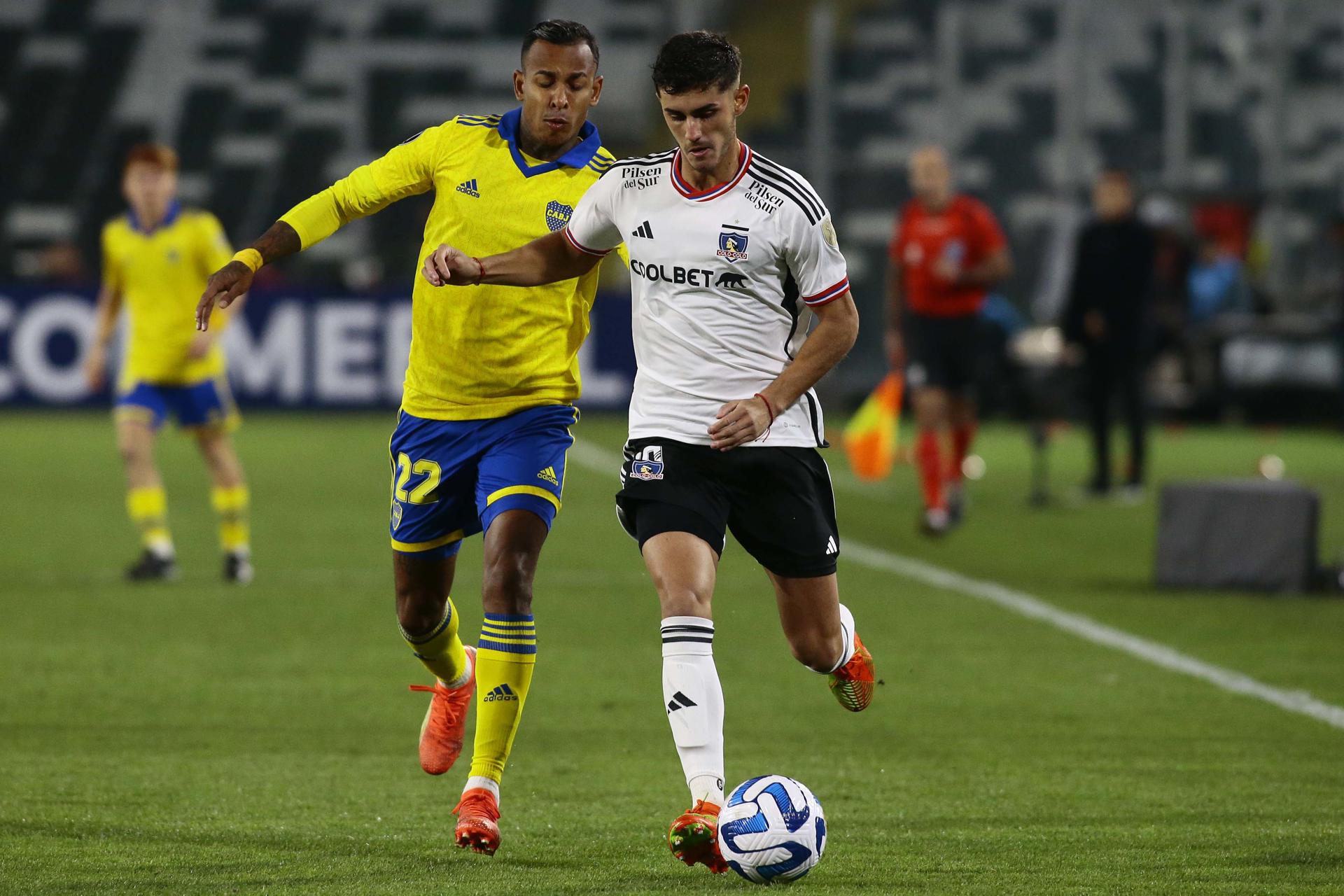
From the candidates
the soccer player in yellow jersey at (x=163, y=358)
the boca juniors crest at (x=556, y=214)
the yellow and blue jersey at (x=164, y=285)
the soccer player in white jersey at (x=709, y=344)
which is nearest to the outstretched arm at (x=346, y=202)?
the boca juniors crest at (x=556, y=214)

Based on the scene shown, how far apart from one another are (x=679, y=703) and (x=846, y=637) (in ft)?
2.81

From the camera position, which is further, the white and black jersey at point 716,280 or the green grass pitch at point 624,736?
the white and black jersey at point 716,280

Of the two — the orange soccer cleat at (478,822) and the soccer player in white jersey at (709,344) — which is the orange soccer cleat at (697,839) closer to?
the soccer player in white jersey at (709,344)

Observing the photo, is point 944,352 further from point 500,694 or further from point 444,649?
point 500,694

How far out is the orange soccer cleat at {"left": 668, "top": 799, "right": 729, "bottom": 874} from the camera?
4.65 m

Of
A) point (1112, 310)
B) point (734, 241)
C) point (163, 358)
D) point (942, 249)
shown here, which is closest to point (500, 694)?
point (734, 241)

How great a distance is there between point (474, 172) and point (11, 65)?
26.4m

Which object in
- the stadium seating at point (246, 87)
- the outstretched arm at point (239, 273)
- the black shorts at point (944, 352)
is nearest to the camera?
the outstretched arm at point (239, 273)

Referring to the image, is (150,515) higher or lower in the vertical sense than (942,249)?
lower

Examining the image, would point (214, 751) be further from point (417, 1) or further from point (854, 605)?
point (417, 1)

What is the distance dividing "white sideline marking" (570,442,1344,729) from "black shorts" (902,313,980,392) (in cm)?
119

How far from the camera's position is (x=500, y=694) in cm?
537

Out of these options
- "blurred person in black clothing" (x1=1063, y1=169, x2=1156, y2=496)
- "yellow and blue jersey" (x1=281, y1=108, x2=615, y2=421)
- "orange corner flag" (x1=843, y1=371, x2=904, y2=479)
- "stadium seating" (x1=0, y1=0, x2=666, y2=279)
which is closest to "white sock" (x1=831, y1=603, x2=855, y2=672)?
"yellow and blue jersey" (x1=281, y1=108, x2=615, y2=421)

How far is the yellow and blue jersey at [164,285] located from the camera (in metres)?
10.5
